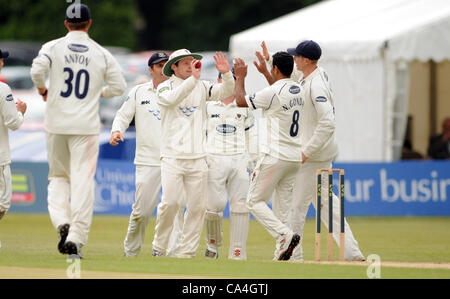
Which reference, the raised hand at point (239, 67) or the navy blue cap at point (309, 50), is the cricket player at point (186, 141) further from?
the navy blue cap at point (309, 50)

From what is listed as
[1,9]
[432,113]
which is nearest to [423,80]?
[432,113]

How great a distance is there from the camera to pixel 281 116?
11.6 m

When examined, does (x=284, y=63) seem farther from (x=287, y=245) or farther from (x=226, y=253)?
(x=226, y=253)

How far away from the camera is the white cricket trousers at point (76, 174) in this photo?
1061 centimetres

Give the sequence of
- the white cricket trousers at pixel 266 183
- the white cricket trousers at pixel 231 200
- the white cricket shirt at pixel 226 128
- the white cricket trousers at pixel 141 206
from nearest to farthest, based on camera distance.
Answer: the white cricket trousers at pixel 266 183
the white cricket trousers at pixel 141 206
the white cricket trousers at pixel 231 200
the white cricket shirt at pixel 226 128

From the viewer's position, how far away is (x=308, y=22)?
21875mm

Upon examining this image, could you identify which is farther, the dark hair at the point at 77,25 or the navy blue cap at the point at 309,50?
the navy blue cap at the point at 309,50

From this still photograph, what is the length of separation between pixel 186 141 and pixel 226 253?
2.54 metres

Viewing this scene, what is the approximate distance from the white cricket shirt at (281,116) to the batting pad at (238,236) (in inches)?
42.5

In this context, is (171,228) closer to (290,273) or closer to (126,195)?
(290,273)

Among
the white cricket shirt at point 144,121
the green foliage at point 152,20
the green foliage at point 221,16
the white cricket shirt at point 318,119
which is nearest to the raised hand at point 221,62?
the white cricket shirt at point 318,119

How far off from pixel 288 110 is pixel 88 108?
2237 mm

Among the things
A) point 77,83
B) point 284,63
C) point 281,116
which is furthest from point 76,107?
point 284,63

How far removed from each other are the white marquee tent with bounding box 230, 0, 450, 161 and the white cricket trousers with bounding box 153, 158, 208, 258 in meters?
9.17
